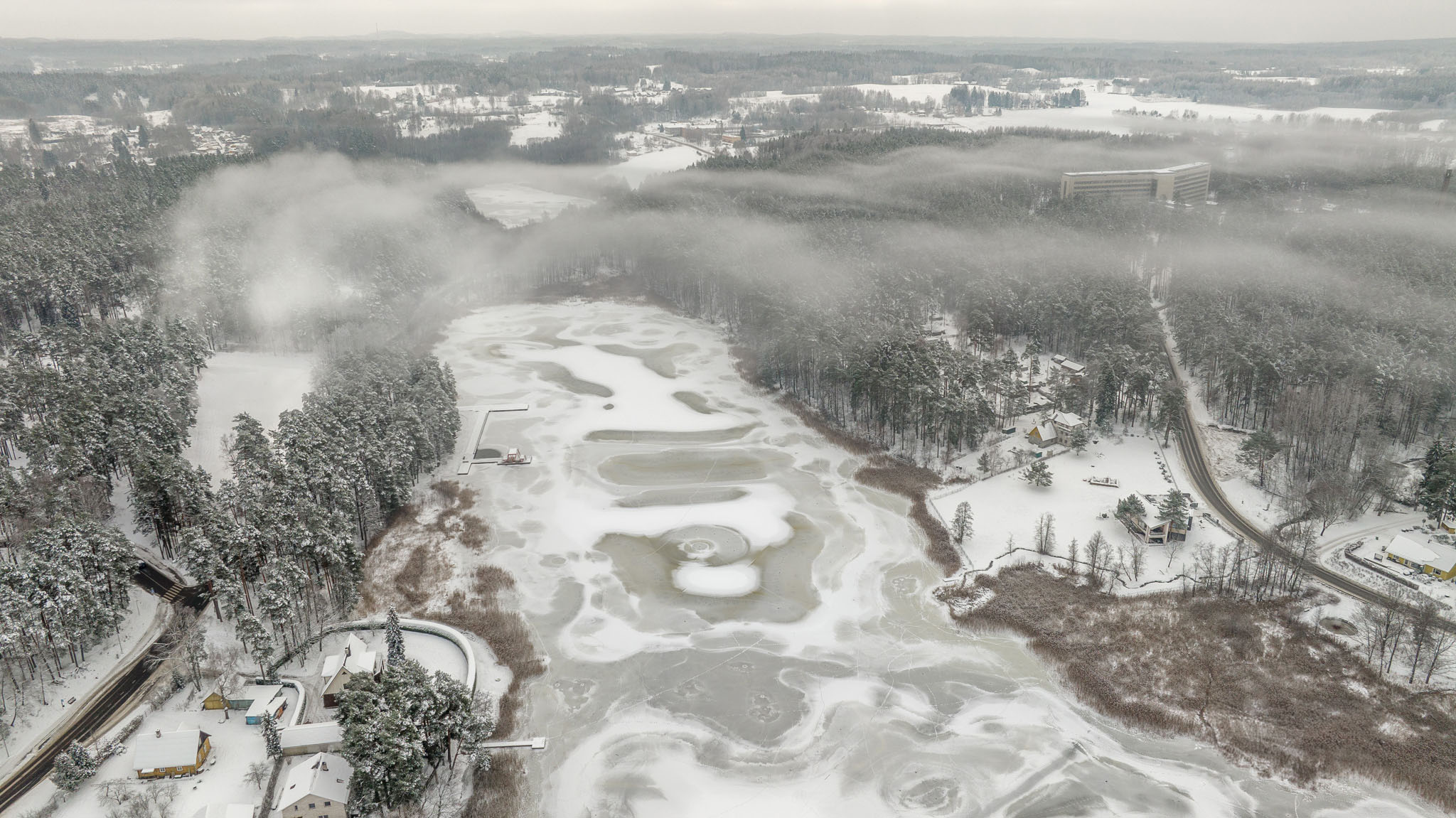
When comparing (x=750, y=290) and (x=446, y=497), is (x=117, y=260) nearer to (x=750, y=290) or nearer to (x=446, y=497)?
(x=446, y=497)

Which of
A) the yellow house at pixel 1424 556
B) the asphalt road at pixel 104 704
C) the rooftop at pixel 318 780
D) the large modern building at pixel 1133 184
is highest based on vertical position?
the large modern building at pixel 1133 184

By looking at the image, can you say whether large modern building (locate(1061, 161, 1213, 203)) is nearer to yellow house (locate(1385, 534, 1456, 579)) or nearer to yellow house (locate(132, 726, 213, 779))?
yellow house (locate(1385, 534, 1456, 579))

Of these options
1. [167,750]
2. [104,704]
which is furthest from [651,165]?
[167,750]

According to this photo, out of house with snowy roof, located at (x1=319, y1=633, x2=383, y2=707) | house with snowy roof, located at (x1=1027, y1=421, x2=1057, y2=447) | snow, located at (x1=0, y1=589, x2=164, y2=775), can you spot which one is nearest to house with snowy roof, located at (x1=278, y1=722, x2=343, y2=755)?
house with snowy roof, located at (x1=319, y1=633, x2=383, y2=707)

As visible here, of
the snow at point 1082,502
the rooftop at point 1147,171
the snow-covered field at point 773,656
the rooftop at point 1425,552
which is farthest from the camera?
the rooftop at point 1147,171

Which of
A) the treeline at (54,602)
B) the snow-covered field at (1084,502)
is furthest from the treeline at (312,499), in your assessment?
the snow-covered field at (1084,502)

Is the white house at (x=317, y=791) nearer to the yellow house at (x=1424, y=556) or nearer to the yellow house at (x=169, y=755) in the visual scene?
the yellow house at (x=169, y=755)
